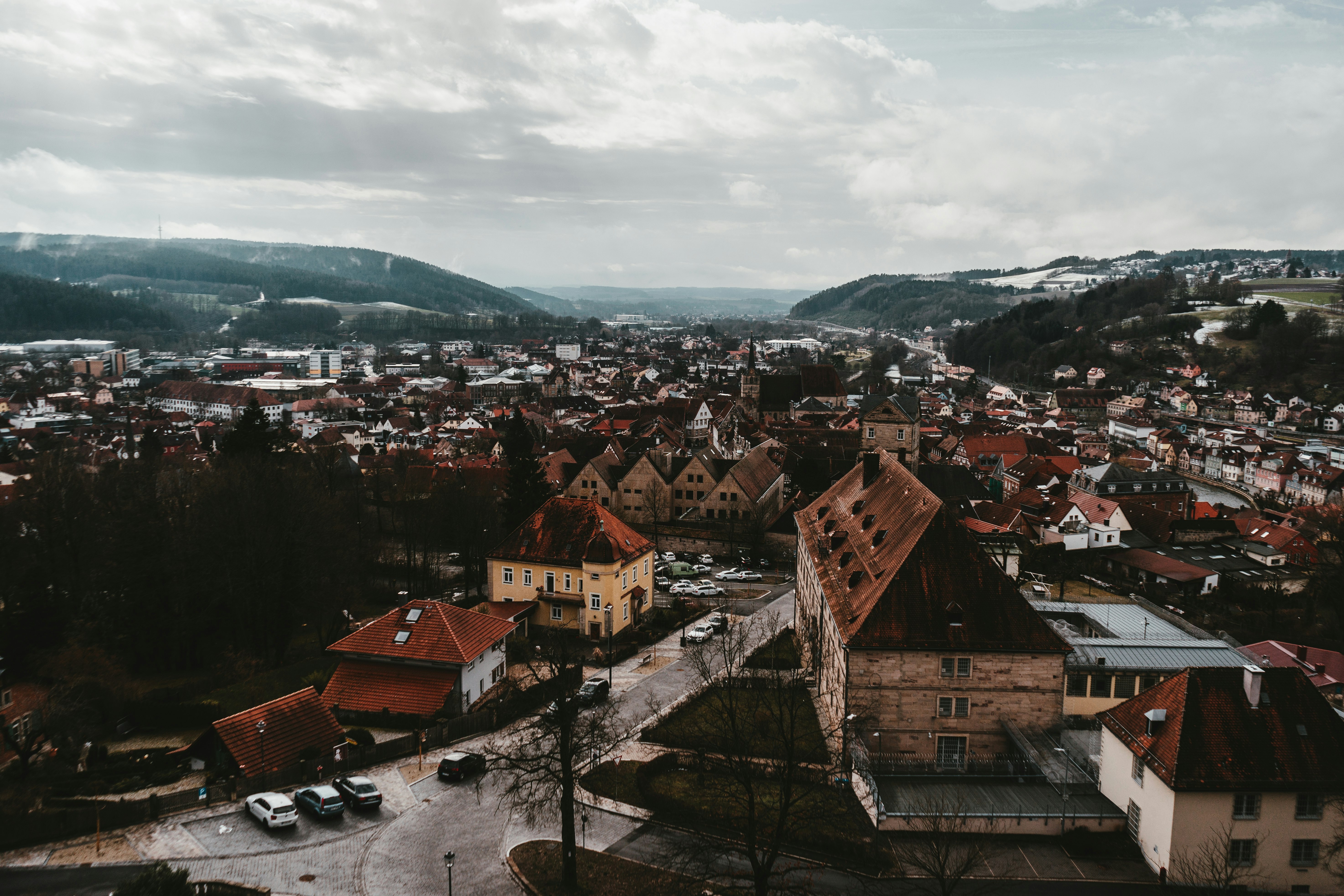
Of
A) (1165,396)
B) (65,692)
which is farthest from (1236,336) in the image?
(65,692)

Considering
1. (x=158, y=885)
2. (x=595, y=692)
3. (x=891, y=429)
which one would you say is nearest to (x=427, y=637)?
(x=595, y=692)

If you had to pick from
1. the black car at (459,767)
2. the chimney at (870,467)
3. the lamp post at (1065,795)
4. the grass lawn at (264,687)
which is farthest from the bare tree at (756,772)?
the grass lawn at (264,687)

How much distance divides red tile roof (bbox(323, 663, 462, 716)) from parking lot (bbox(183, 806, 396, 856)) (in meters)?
7.09

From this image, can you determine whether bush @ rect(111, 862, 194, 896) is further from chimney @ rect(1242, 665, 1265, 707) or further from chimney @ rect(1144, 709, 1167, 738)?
chimney @ rect(1242, 665, 1265, 707)

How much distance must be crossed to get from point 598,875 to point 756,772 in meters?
5.89

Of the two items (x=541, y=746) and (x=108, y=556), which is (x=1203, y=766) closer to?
(x=541, y=746)

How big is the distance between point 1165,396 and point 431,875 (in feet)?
603

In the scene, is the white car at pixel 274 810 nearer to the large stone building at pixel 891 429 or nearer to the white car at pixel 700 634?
the white car at pixel 700 634

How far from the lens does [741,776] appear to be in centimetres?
1989

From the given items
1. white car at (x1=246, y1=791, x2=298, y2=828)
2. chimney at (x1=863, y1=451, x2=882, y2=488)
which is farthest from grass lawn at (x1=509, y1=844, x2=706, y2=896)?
chimney at (x1=863, y1=451, x2=882, y2=488)

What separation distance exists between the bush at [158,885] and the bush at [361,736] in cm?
1083

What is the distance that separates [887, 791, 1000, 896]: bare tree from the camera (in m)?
18.9

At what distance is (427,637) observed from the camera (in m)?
31.8

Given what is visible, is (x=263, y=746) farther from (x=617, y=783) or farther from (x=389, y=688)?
(x=617, y=783)
